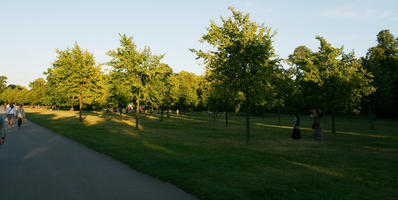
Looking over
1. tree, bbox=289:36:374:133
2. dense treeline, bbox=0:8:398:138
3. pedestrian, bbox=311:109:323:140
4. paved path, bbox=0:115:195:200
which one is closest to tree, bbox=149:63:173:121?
dense treeline, bbox=0:8:398:138

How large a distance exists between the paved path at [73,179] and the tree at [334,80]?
54.9 ft

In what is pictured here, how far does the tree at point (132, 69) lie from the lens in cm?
2108

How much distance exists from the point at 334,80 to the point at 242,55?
34.7 feet

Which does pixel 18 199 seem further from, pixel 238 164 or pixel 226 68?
pixel 226 68

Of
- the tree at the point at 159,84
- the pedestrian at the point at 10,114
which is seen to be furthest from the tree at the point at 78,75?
the tree at the point at 159,84

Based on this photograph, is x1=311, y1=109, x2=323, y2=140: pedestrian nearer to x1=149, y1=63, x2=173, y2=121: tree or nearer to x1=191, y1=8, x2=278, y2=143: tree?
x1=191, y1=8, x2=278, y2=143: tree

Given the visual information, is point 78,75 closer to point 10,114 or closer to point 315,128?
point 10,114

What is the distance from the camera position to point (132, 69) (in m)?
21.1

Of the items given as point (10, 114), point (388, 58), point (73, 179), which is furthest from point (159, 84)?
point (388, 58)

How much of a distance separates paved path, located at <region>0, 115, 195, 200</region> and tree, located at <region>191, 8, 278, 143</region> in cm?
752

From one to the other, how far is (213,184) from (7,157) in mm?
7563

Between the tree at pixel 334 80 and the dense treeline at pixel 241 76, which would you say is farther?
the tree at pixel 334 80

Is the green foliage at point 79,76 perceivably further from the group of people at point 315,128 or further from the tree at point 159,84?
the group of people at point 315,128

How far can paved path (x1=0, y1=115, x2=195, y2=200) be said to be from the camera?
542cm
